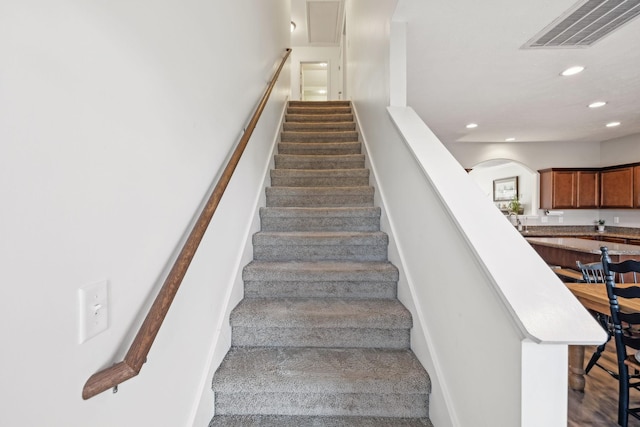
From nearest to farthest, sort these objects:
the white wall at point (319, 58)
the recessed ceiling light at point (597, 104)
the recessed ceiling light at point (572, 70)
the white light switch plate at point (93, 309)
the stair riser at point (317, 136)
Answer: the white light switch plate at point (93, 309) → the recessed ceiling light at point (572, 70) → the recessed ceiling light at point (597, 104) → the stair riser at point (317, 136) → the white wall at point (319, 58)

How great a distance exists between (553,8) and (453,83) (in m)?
1.21

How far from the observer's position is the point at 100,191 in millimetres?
664

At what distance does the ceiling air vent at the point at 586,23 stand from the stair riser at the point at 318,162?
5.28ft

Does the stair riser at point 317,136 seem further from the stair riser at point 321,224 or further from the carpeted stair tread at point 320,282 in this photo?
the carpeted stair tread at point 320,282

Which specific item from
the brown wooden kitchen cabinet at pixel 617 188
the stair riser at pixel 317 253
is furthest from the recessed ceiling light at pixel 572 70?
the brown wooden kitchen cabinet at pixel 617 188

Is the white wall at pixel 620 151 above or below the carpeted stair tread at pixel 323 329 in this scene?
above

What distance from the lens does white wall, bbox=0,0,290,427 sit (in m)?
0.50

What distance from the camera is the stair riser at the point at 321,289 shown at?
1783mm

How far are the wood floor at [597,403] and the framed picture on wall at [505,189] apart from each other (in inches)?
221

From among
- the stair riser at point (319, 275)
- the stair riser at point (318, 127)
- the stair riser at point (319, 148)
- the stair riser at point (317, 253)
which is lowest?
the stair riser at point (319, 275)

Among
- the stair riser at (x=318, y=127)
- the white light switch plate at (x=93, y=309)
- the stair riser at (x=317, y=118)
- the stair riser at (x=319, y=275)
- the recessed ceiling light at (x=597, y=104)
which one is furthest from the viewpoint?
the stair riser at (x=317, y=118)

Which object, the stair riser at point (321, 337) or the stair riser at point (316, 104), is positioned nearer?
the stair riser at point (321, 337)

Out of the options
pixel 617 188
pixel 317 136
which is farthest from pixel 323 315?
pixel 617 188

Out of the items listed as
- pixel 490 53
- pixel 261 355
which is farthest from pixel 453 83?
pixel 261 355
